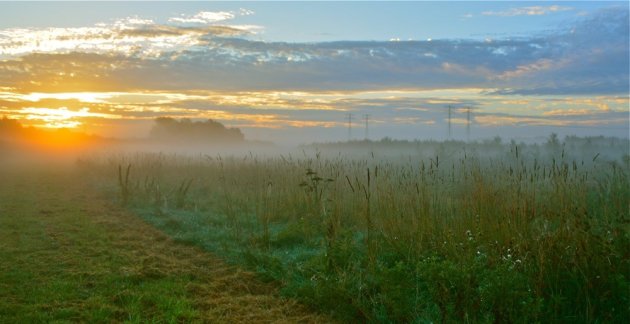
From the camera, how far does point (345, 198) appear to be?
10.8m

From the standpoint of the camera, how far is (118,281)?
686cm

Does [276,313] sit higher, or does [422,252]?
[422,252]

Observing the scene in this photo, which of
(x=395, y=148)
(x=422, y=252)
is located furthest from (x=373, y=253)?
(x=395, y=148)

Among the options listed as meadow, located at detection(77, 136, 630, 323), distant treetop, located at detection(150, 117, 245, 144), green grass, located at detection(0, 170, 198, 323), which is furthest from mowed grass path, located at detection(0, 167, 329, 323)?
distant treetop, located at detection(150, 117, 245, 144)

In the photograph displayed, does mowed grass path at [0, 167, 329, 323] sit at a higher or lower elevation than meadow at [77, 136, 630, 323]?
lower

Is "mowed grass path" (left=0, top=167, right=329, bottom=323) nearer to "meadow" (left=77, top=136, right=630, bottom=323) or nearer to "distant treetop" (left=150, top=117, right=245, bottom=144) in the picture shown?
"meadow" (left=77, top=136, right=630, bottom=323)

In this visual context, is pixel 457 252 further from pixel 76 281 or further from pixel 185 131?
pixel 185 131

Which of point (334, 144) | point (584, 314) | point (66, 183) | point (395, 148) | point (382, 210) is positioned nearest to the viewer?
point (584, 314)

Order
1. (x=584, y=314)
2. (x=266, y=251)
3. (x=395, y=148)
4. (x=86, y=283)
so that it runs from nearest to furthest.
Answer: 1. (x=584, y=314)
2. (x=86, y=283)
3. (x=266, y=251)
4. (x=395, y=148)

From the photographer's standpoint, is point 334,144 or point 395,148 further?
point 334,144

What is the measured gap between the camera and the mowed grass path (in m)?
5.75

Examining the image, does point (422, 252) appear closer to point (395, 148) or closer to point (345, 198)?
point (345, 198)

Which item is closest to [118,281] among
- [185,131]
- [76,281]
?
[76,281]

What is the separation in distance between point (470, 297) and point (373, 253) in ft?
6.04
